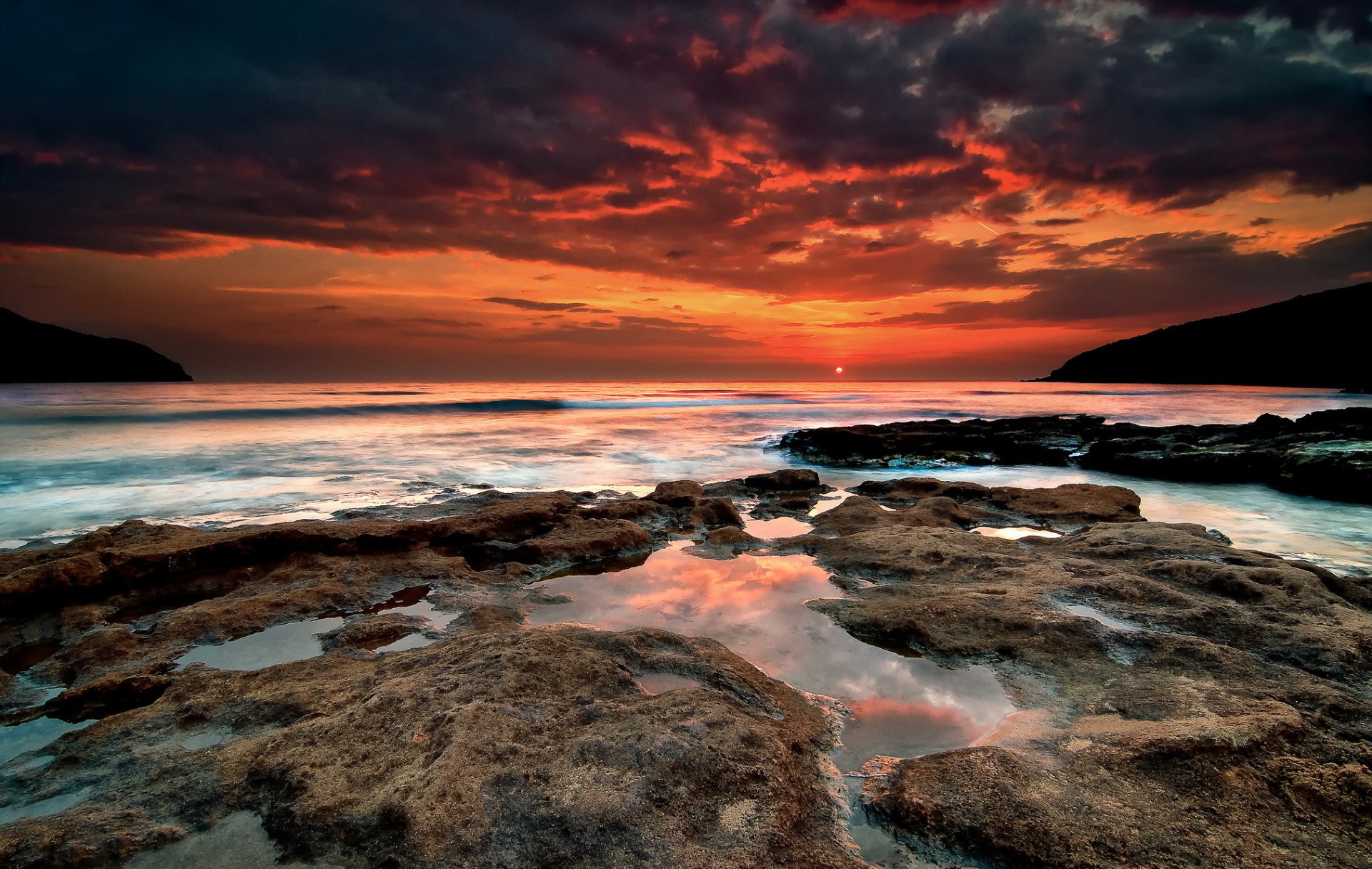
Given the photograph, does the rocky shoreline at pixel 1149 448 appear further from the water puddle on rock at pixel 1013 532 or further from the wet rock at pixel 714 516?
the wet rock at pixel 714 516

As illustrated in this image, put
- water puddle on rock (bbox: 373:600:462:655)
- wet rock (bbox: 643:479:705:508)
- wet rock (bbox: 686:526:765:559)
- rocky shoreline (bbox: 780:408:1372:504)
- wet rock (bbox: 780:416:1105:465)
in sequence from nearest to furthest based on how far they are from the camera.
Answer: water puddle on rock (bbox: 373:600:462:655), wet rock (bbox: 686:526:765:559), wet rock (bbox: 643:479:705:508), rocky shoreline (bbox: 780:408:1372:504), wet rock (bbox: 780:416:1105:465)

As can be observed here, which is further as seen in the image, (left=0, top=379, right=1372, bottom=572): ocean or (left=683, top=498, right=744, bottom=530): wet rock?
(left=0, top=379, right=1372, bottom=572): ocean

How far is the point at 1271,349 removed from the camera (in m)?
87.5

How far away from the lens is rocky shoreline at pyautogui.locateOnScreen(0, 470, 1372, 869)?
7.05 ft

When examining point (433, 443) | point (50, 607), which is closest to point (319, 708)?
point (50, 607)

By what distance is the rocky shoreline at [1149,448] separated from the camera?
34.6ft

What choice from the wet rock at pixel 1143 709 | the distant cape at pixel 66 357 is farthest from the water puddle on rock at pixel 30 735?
the distant cape at pixel 66 357

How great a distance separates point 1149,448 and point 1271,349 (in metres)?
105

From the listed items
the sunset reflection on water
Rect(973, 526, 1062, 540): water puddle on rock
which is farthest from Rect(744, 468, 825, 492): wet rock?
the sunset reflection on water

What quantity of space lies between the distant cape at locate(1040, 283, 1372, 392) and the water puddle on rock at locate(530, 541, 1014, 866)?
8157 cm

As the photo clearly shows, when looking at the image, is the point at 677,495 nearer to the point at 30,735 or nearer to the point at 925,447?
the point at 30,735

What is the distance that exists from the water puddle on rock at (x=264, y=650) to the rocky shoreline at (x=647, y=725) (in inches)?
1.9

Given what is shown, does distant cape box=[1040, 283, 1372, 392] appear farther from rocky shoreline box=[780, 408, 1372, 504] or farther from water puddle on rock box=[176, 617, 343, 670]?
water puddle on rock box=[176, 617, 343, 670]

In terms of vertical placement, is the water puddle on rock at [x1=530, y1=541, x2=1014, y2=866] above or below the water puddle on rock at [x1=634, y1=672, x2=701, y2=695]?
below
